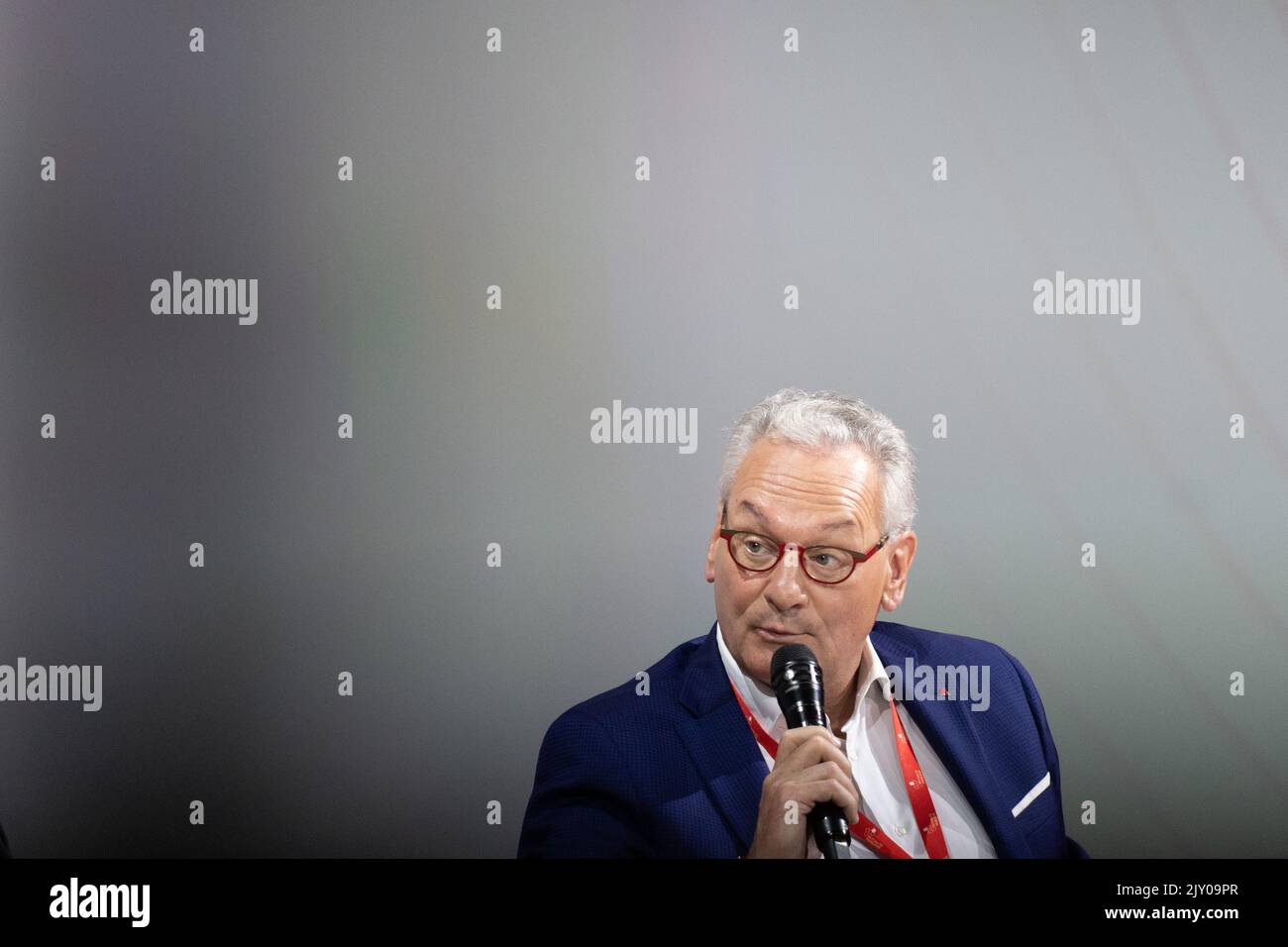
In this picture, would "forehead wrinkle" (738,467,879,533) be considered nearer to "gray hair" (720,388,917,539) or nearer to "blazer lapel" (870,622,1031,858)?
"gray hair" (720,388,917,539)

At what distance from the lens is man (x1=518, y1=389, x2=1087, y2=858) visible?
228 centimetres

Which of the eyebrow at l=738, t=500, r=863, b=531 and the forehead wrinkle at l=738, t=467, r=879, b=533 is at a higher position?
the forehead wrinkle at l=738, t=467, r=879, b=533

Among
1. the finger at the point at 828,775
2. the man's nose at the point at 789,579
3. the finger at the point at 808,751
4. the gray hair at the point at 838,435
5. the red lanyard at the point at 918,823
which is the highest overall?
the gray hair at the point at 838,435

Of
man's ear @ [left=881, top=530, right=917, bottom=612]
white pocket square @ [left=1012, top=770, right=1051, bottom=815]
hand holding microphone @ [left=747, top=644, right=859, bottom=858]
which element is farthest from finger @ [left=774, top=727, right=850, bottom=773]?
white pocket square @ [left=1012, top=770, right=1051, bottom=815]

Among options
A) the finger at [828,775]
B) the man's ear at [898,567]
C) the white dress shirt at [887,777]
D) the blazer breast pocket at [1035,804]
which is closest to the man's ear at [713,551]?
the white dress shirt at [887,777]

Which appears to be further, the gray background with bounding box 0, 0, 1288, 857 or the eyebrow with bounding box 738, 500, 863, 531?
the gray background with bounding box 0, 0, 1288, 857

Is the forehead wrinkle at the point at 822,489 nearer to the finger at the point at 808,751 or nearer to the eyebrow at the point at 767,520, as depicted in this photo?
the eyebrow at the point at 767,520

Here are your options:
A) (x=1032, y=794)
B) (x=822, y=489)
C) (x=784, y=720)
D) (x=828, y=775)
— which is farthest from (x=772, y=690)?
(x=1032, y=794)

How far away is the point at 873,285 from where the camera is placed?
2.59 metres

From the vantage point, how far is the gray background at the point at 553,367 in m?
2.58

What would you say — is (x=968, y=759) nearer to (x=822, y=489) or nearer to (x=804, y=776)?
(x=804, y=776)

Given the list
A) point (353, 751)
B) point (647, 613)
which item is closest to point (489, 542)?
point (647, 613)
